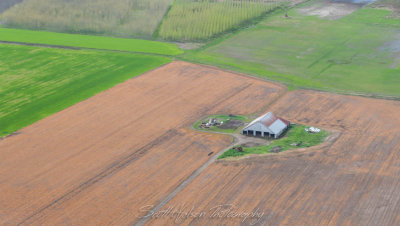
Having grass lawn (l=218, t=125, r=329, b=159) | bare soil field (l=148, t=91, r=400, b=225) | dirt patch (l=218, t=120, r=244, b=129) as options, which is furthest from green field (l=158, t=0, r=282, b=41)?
bare soil field (l=148, t=91, r=400, b=225)

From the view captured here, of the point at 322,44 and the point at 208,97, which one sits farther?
the point at 322,44

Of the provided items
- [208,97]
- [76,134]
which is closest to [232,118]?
[208,97]

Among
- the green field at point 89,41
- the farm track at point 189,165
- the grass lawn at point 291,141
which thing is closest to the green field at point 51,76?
the farm track at point 189,165

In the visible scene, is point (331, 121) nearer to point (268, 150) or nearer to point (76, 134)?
point (268, 150)

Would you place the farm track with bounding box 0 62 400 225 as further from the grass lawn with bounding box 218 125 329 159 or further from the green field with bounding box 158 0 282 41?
the green field with bounding box 158 0 282 41

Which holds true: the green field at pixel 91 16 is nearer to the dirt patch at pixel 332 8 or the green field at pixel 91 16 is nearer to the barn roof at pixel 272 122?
the dirt patch at pixel 332 8
